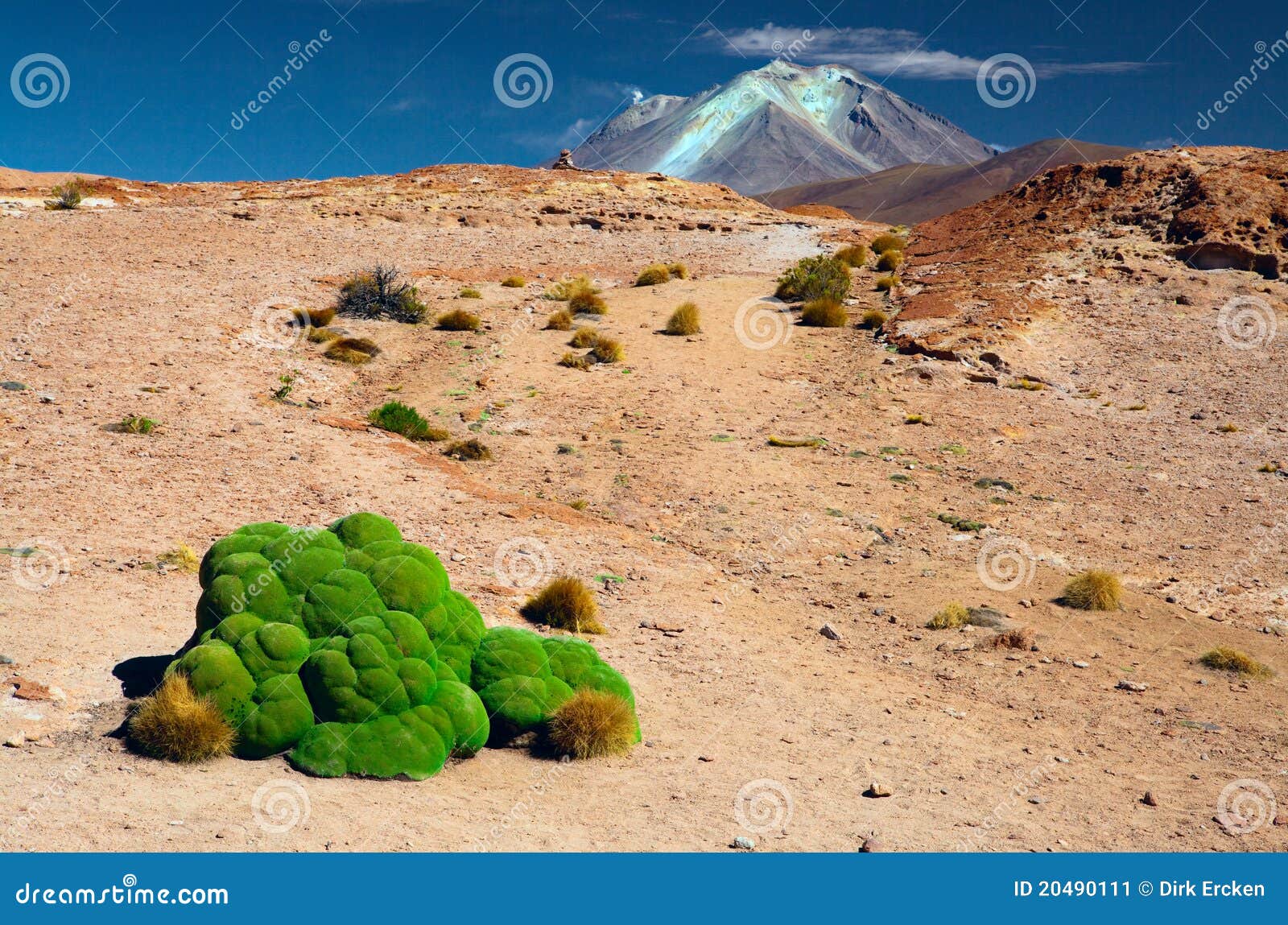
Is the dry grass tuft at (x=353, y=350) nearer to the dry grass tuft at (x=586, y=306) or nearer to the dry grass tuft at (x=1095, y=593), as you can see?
the dry grass tuft at (x=586, y=306)

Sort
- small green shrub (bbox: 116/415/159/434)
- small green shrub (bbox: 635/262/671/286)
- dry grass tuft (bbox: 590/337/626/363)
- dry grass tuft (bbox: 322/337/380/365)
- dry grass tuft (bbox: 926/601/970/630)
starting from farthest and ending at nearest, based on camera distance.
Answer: small green shrub (bbox: 635/262/671/286) → dry grass tuft (bbox: 590/337/626/363) → dry grass tuft (bbox: 322/337/380/365) → small green shrub (bbox: 116/415/159/434) → dry grass tuft (bbox: 926/601/970/630)

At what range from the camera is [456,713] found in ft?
22.1

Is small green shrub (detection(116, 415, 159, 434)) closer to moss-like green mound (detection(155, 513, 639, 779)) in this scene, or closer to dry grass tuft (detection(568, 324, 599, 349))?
moss-like green mound (detection(155, 513, 639, 779))

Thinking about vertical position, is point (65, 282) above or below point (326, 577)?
above

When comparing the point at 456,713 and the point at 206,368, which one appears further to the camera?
the point at 206,368

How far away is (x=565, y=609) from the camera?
30.4 feet

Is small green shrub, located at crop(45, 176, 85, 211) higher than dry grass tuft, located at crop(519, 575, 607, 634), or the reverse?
small green shrub, located at crop(45, 176, 85, 211)

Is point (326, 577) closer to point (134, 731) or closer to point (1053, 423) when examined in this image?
point (134, 731)

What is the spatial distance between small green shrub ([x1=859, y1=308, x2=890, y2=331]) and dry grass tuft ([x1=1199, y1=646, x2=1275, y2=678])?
36.1ft

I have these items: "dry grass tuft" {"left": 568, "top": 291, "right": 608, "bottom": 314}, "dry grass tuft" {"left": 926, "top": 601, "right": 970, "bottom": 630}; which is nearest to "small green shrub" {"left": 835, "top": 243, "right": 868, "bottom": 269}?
"dry grass tuft" {"left": 568, "top": 291, "right": 608, "bottom": 314}

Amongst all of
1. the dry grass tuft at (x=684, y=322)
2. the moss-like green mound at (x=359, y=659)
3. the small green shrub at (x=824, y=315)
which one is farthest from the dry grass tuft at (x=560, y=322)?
the moss-like green mound at (x=359, y=659)

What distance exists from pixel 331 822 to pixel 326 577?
6.29 feet

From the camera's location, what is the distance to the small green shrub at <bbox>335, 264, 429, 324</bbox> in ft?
63.2

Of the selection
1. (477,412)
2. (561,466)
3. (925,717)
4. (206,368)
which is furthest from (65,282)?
(925,717)
